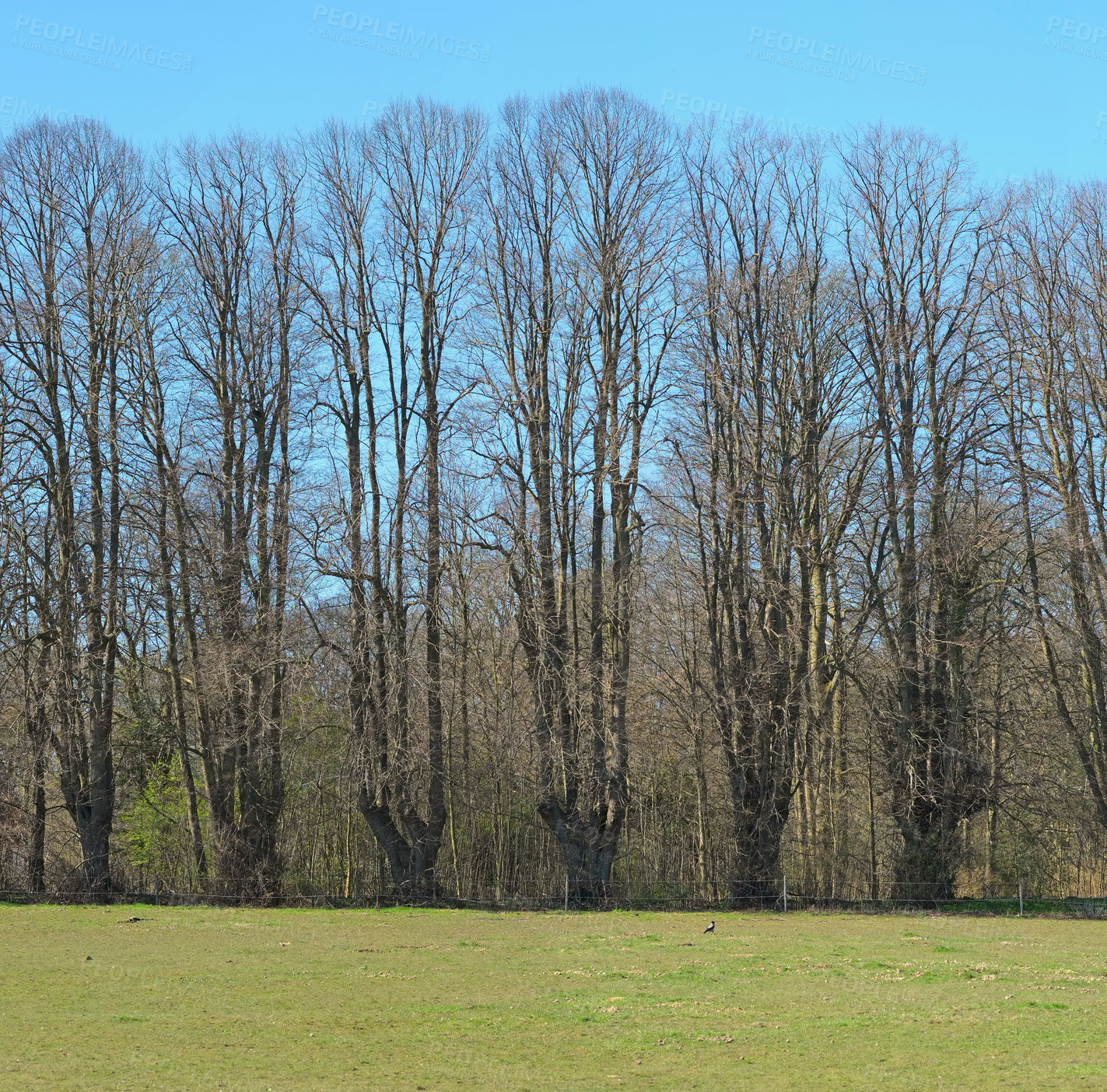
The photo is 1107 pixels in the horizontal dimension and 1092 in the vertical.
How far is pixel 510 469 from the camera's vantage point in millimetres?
28109

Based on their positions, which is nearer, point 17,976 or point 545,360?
point 17,976

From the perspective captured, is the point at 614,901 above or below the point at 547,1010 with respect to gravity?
below

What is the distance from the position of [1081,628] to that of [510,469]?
13.5 meters

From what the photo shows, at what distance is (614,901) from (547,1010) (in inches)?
563

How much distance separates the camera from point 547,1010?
11992 mm

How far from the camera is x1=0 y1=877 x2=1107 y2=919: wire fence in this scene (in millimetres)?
25484

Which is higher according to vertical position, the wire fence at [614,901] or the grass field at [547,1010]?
the grass field at [547,1010]

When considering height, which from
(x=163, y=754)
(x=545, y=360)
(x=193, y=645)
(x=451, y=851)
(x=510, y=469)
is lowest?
(x=451, y=851)

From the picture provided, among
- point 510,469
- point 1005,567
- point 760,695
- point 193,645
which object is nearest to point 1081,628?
point 1005,567

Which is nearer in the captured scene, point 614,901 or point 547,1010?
point 547,1010

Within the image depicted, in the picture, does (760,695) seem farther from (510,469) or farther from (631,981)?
(631,981)

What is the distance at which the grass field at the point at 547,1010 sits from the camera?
907 cm

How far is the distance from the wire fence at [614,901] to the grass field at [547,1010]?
17.0ft

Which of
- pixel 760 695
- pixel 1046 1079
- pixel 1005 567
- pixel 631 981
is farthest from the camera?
pixel 1005 567
